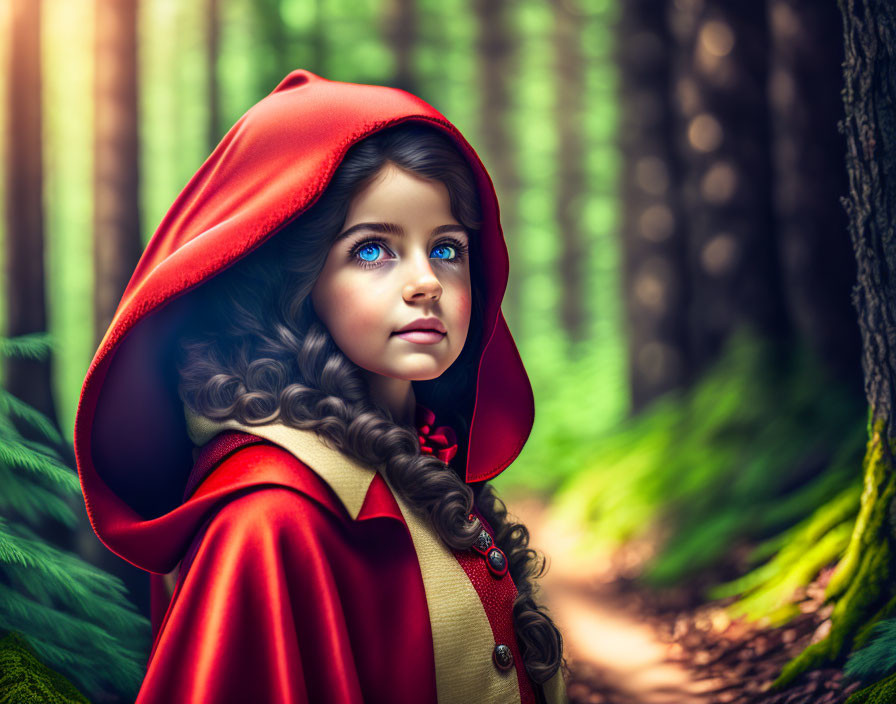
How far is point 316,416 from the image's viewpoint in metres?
1.57

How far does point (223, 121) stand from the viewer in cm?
545

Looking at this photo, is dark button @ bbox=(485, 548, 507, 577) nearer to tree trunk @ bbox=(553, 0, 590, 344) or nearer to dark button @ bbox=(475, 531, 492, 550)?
dark button @ bbox=(475, 531, 492, 550)

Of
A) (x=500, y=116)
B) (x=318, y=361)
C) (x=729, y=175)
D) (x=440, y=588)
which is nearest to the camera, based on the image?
(x=440, y=588)

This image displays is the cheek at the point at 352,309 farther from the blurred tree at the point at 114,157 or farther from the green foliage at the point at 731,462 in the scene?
the green foliage at the point at 731,462

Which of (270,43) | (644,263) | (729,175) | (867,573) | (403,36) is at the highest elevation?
(403,36)

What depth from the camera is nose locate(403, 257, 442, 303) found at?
1592 millimetres

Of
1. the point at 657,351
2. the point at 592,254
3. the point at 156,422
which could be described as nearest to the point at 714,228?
the point at 657,351

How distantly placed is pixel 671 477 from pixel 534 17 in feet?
18.3

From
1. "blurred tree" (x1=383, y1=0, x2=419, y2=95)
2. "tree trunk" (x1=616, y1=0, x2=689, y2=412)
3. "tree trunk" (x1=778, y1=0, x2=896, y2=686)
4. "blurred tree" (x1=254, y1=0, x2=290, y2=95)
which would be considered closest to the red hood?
"tree trunk" (x1=778, y1=0, x2=896, y2=686)

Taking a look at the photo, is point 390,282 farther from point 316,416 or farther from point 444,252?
point 316,416

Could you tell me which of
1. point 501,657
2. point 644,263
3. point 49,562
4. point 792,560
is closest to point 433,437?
point 501,657

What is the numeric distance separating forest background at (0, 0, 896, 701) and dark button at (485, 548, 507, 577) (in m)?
1.00

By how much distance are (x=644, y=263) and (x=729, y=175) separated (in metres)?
1.07

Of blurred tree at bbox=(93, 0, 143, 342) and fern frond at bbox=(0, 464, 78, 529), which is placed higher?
blurred tree at bbox=(93, 0, 143, 342)
